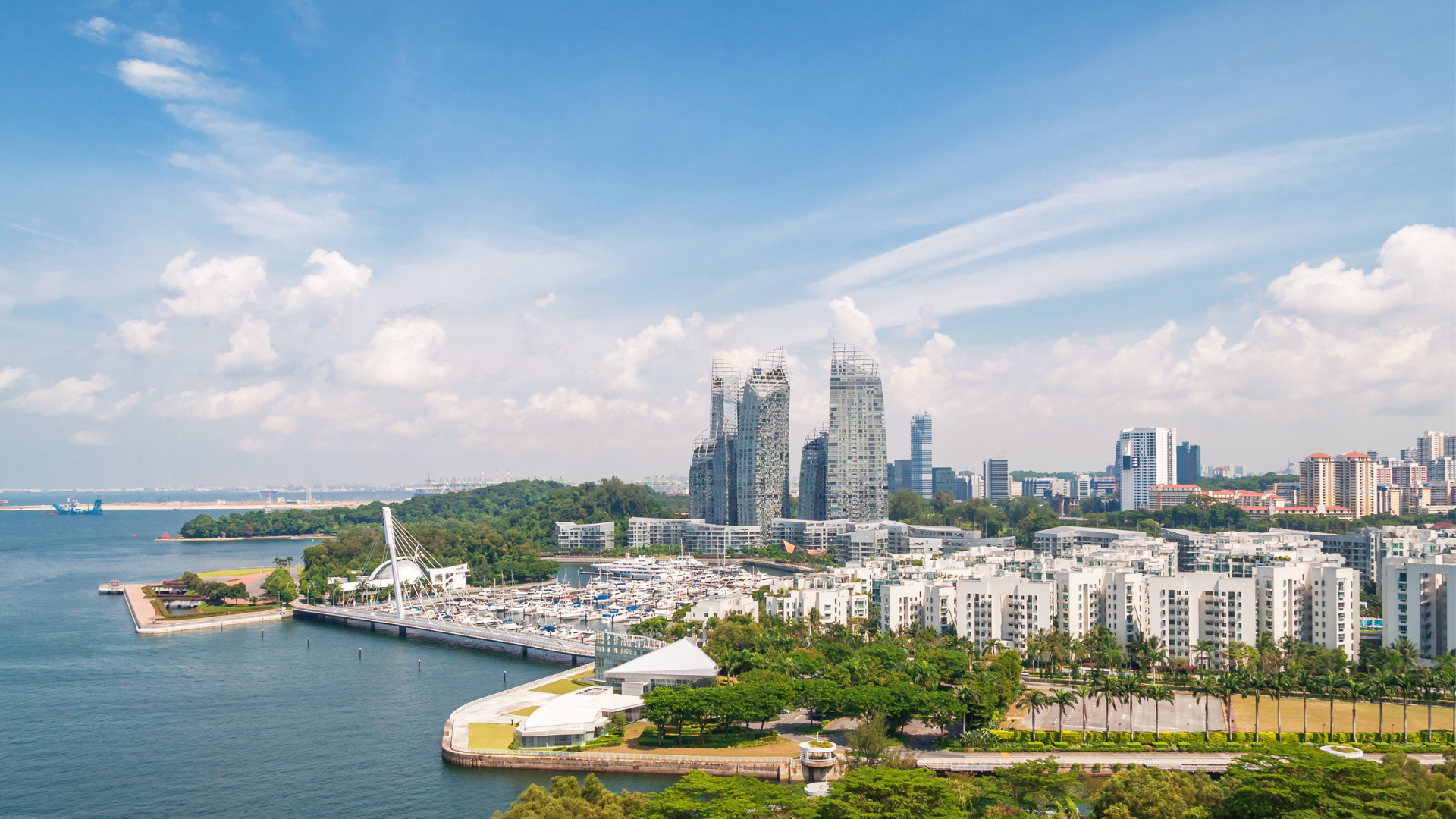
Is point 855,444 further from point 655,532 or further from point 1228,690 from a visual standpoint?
point 1228,690

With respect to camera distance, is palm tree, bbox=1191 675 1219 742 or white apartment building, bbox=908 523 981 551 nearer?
palm tree, bbox=1191 675 1219 742

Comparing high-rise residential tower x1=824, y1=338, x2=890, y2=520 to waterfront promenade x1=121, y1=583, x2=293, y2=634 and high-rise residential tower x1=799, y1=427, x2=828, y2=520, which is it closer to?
high-rise residential tower x1=799, y1=427, x2=828, y2=520

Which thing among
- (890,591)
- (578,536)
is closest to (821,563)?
(578,536)

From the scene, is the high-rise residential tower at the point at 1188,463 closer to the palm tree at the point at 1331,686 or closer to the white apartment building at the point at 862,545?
the white apartment building at the point at 862,545

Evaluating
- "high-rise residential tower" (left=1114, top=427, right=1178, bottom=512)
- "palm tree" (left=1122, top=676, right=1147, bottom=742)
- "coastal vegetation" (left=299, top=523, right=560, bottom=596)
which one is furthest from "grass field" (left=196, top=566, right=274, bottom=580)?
"high-rise residential tower" (left=1114, top=427, right=1178, bottom=512)

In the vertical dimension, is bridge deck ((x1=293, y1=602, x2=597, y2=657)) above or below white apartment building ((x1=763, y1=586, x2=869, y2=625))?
below

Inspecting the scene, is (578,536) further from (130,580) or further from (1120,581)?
(1120,581)

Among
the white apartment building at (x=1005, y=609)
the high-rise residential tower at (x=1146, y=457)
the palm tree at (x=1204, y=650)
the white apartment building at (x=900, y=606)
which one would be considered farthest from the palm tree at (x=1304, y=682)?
the high-rise residential tower at (x=1146, y=457)
